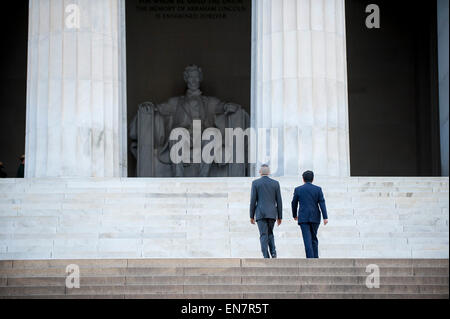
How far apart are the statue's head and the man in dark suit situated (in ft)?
51.7

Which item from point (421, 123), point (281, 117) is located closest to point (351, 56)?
point (421, 123)

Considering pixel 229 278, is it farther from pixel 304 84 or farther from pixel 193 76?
pixel 193 76

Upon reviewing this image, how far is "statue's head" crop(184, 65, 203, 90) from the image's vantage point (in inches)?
1268

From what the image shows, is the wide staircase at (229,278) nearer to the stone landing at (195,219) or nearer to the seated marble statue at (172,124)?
the stone landing at (195,219)

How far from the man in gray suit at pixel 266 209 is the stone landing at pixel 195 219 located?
1.75m

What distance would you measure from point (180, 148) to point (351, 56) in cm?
825

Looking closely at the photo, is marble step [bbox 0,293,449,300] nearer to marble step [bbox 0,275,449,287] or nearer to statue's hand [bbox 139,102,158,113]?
marble step [bbox 0,275,449,287]

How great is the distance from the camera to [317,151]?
78.5 feet

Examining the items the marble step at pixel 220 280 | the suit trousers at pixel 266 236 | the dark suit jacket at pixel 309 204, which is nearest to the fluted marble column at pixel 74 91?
the suit trousers at pixel 266 236

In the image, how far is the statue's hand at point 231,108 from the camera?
31672mm

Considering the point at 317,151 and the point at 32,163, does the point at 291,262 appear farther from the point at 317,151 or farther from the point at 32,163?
the point at 32,163

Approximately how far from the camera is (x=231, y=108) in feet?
104

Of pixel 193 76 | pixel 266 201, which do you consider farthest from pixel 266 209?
pixel 193 76

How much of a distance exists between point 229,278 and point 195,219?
176 inches
